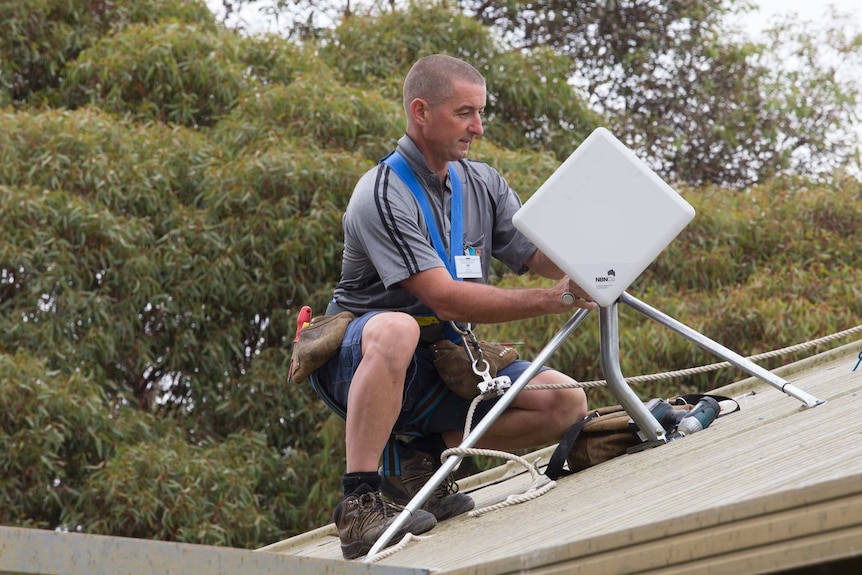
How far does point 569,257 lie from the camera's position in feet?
9.78

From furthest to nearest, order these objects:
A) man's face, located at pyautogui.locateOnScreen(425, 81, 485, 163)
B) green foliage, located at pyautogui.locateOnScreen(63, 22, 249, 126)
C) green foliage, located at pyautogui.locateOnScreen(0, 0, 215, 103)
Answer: green foliage, located at pyautogui.locateOnScreen(0, 0, 215, 103) → green foliage, located at pyautogui.locateOnScreen(63, 22, 249, 126) → man's face, located at pyautogui.locateOnScreen(425, 81, 485, 163)

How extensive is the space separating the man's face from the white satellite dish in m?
0.52

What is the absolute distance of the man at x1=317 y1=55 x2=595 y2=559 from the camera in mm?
3119

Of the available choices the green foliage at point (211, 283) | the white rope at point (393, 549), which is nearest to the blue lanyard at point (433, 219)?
A: the white rope at point (393, 549)

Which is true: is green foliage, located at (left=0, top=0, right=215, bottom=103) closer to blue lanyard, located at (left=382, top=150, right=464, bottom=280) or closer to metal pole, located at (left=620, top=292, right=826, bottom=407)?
blue lanyard, located at (left=382, top=150, right=464, bottom=280)

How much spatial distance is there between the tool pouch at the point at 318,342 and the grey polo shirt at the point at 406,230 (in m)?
0.10

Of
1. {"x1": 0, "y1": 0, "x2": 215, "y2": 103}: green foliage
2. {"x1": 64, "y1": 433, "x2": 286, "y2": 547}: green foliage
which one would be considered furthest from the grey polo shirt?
{"x1": 0, "y1": 0, "x2": 215, "y2": 103}: green foliage

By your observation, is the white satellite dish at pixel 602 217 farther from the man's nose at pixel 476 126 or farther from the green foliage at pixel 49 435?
the green foliage at pixel 49 435

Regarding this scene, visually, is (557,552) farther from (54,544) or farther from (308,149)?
(308,149)

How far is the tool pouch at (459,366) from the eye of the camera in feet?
11.3

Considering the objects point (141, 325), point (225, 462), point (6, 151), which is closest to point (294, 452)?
point (225, 462)

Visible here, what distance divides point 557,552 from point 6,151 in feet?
21.9

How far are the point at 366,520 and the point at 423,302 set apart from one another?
1.91ft

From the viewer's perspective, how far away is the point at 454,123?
3.47 metres
